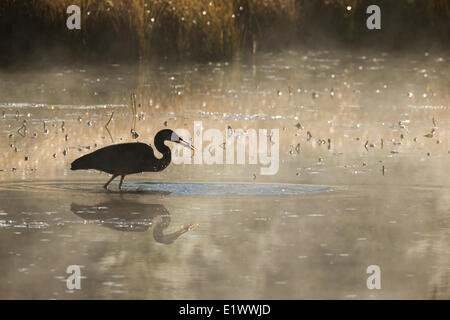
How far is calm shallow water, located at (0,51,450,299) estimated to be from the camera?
6.27 meters

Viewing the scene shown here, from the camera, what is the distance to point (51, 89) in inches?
720

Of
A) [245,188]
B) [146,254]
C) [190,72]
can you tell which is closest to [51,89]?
[190,72]

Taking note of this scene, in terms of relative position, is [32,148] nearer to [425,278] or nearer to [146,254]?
[146,254]

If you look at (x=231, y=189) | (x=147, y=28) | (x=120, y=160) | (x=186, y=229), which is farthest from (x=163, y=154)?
(x=147, y=28)

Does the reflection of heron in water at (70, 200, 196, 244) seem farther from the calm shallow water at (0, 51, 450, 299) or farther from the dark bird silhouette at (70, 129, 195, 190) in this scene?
the dark bird silhouette at (70, 129, 195, 190)

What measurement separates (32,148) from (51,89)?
661 centimetres

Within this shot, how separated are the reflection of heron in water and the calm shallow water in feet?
0.06

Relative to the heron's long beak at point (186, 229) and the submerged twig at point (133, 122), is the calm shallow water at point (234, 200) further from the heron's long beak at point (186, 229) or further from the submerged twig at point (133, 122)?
the submerged twig at point (133, 122)

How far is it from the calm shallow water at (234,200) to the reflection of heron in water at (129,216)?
0.06 ft

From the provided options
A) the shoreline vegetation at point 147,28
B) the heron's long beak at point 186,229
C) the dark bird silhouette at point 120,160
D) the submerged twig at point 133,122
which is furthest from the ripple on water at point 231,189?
the shoreline vegetation at point 147,28

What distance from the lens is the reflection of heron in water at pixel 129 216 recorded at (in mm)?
7714

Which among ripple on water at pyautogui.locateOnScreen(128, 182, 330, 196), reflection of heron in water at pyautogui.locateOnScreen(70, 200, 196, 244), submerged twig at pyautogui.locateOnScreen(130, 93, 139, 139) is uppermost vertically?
submerged twig at pyautogui.locateOnScreen(130, 93, 139, 139)

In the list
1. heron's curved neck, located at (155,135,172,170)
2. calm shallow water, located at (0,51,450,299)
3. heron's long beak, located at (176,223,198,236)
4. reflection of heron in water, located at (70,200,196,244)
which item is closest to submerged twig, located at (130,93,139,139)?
calm shallow water, located at (0,51,450,299)

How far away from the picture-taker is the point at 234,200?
9.09 meters
